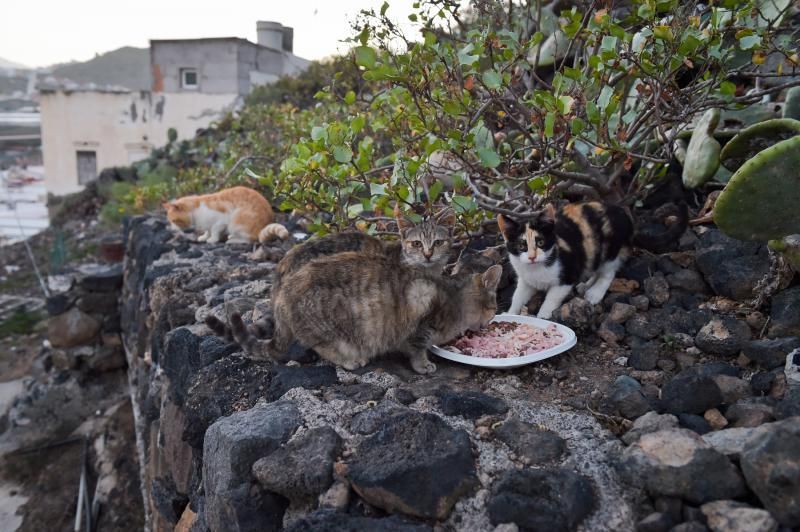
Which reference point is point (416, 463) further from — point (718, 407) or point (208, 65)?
point (208, 65)

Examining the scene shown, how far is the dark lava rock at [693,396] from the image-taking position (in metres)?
1.73

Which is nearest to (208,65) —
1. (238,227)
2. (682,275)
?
(238,227)

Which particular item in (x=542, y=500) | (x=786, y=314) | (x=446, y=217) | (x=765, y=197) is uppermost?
(x=765, y=197)

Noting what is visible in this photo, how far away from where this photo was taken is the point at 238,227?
510 cm

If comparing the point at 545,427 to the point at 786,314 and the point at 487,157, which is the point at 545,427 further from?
the point at 487,157

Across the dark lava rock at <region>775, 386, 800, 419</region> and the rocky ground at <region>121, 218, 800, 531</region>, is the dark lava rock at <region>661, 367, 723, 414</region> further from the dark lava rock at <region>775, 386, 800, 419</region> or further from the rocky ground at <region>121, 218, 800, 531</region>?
the dark lava rock at <region>775, 386, 800, 419</region>

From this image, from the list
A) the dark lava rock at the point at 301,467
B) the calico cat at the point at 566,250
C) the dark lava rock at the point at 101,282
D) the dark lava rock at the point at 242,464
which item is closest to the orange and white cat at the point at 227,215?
the dark lava rock at the point at 101,282

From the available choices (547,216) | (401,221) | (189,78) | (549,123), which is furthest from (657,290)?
(189,78)

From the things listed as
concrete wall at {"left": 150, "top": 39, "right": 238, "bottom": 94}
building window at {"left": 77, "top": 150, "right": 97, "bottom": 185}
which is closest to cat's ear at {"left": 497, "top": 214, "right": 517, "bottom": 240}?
concrete wall at {"left": 150, "top": 39, "right": 238, "bottom": 94}

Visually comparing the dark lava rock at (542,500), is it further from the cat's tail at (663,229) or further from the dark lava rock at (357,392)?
the cat's tail at (663,229)

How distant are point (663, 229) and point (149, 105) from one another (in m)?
17.1

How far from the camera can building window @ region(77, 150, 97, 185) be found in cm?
1733

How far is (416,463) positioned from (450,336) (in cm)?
102

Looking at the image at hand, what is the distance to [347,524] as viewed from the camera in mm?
1500
